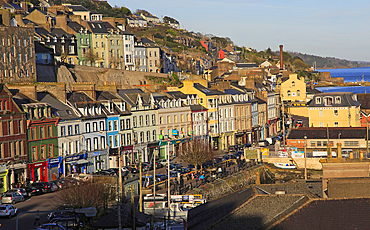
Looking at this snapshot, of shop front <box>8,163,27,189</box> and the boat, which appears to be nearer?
shop front <box>8,163,27,189</box>

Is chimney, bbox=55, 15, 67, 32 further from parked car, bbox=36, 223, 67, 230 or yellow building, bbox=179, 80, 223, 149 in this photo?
parked car, bbox=36, 223, 67, 230

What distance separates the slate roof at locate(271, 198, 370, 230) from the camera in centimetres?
2072

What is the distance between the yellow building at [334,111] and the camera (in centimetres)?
8994

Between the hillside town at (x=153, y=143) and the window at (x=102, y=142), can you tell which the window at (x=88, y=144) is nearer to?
the hillside town at (x=153, y=143)

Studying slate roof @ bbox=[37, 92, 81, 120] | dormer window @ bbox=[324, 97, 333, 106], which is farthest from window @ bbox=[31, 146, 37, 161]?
dormer window @ bbox=[324, 97, 333, 106]

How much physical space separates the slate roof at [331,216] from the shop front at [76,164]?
4606cm

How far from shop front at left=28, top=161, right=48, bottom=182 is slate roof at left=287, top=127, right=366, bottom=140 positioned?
3611 cm

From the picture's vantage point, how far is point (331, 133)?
254ft

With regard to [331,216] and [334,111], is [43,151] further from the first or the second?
[334,111]

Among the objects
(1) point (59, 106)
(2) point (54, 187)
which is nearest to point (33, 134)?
(1) point (59, 106)

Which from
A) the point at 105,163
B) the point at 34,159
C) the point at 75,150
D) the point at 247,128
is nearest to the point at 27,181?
the point at 34,159

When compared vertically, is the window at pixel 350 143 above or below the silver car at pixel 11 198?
above

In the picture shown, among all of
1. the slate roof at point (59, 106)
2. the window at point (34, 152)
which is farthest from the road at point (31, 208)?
the slate roof at point (59, 106)

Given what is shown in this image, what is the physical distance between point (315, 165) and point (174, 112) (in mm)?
23136
